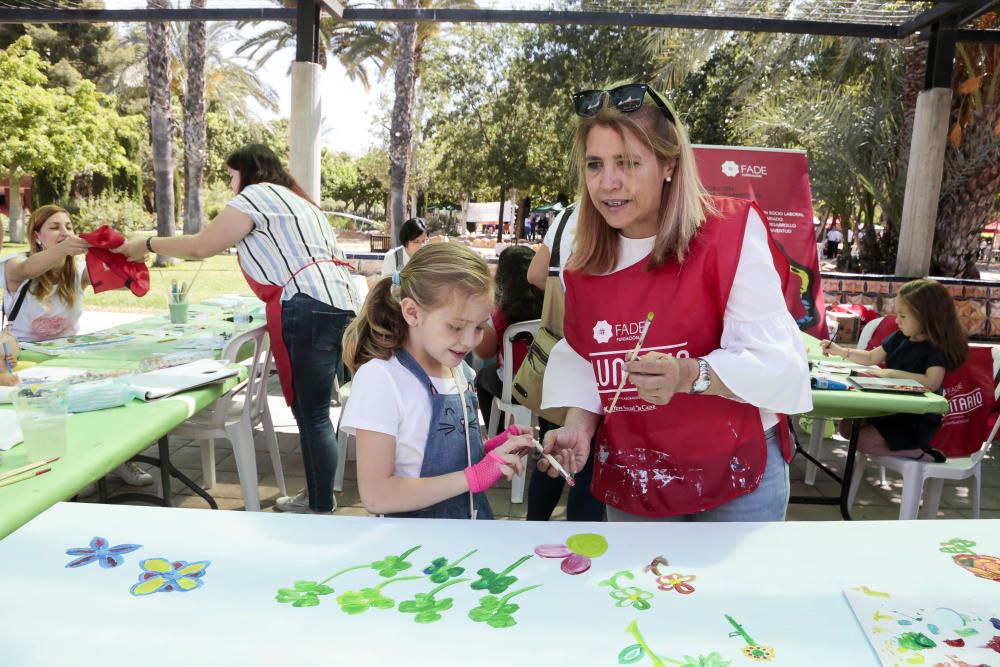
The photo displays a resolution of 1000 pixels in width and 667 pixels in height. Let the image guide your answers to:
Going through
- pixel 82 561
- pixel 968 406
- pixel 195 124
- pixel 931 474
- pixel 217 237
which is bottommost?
pixel 931 474

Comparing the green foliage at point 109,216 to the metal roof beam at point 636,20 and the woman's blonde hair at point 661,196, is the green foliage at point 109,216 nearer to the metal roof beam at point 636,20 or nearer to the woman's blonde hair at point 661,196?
the metal roof beam at point 636,20

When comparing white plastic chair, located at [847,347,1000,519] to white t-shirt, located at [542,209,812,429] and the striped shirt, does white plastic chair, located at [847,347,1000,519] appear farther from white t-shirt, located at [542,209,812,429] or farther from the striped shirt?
the striped shirt

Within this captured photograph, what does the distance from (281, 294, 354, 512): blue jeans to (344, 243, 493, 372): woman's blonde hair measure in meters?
1.34

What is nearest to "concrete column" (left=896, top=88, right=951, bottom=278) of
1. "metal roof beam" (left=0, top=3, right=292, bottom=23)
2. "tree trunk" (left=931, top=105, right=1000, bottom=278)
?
"tree trunk" (left=931, top=105, right=1000, bottom=278)

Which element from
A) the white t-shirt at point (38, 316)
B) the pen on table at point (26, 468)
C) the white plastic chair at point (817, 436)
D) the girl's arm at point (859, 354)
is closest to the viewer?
the pen on table at point (26, 468)

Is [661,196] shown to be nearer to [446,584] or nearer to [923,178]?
[446,584]

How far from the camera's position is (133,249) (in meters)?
3.53

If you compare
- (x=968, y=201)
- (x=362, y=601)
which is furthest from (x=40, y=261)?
(x=968, y=201)

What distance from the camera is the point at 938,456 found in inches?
132

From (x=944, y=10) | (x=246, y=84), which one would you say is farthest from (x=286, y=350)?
(x=246, y=84)

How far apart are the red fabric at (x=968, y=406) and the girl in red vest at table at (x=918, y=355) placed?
0.30ft

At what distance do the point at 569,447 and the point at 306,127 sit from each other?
20.6ft

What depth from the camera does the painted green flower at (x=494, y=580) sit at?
1.26 m

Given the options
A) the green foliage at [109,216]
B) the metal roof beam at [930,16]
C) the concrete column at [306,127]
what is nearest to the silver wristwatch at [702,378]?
the metal roof beam at [930,16]
